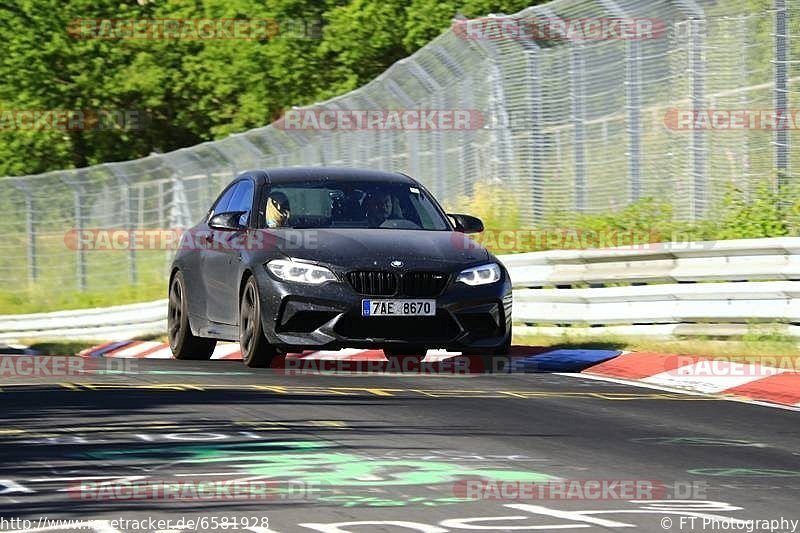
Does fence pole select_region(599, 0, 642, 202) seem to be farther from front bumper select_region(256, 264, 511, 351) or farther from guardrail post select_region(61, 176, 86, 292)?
guardrail post select_region(61, 176, 86, 292)

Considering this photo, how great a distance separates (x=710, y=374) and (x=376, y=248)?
2.62m

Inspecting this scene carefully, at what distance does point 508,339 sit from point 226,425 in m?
4.53

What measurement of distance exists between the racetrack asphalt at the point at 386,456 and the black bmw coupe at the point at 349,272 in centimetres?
54

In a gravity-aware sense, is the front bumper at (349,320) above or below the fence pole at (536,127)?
below

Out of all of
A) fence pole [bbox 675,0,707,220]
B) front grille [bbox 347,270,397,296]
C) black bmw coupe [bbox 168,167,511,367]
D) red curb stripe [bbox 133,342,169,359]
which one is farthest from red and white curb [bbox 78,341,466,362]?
fence pole [bbox 675,0,707,220]

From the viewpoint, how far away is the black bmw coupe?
45.6 feet

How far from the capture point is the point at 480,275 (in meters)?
14.3

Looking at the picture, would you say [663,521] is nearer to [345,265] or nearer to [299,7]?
[345,265]

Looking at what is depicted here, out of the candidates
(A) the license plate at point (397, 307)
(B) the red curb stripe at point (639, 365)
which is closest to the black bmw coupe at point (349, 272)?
(A) the license plate at point (397, 307)

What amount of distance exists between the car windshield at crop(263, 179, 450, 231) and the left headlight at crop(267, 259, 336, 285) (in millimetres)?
847

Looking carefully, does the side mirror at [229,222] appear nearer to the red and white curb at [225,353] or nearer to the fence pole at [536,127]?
the red and white curb at [225,353]

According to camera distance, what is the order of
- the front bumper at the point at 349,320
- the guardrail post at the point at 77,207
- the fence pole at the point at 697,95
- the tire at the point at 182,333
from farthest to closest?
the guardrail post at the point at 77,207
the fence pole at the point at 697,95
the tire at the point at 182,333
the front bumper at the point at 349,320

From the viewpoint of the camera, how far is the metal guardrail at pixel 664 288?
1550cm

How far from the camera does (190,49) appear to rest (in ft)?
179
